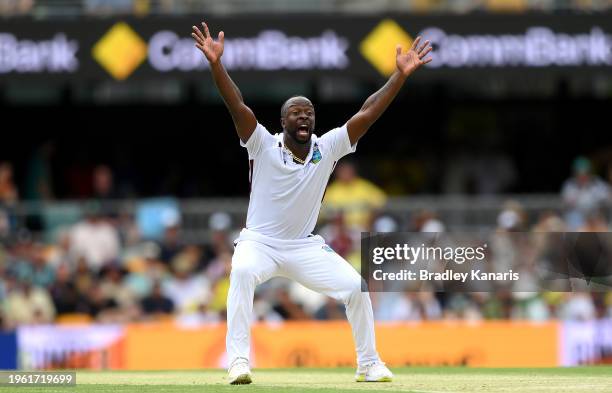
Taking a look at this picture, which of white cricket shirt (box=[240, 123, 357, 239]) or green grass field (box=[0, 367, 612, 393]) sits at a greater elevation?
white cricket shirt (box=[240, 123, 357, 239])

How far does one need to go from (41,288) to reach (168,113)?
5.98 m

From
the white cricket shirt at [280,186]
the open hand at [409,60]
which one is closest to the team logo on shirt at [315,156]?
the white cricket shirt at [280,186]

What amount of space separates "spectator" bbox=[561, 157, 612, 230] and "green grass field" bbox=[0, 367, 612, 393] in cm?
564

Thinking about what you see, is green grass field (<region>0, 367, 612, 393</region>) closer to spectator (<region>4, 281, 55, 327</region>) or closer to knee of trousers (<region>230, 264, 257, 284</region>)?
knee of trousers (<region>230, 264, 257, 284</region>)

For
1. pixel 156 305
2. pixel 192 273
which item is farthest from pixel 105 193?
pixel 156 305

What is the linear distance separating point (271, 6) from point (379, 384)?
1056cm

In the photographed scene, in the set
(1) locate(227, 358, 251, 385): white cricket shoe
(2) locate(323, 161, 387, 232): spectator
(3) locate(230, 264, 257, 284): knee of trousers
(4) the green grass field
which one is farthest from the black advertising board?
(1) locate(227, 358, 251, 385): white cricket shoe

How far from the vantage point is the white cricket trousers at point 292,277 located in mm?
9305

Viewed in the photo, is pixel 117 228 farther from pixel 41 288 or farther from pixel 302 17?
pixel 302 17

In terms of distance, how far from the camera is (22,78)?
18.7m

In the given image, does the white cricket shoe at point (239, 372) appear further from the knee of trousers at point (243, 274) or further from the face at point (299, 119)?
the face at point (299, 119)

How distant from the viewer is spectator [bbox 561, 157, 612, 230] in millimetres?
17016

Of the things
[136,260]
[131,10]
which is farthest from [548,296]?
[131,10]

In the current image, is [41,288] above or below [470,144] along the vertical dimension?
below
